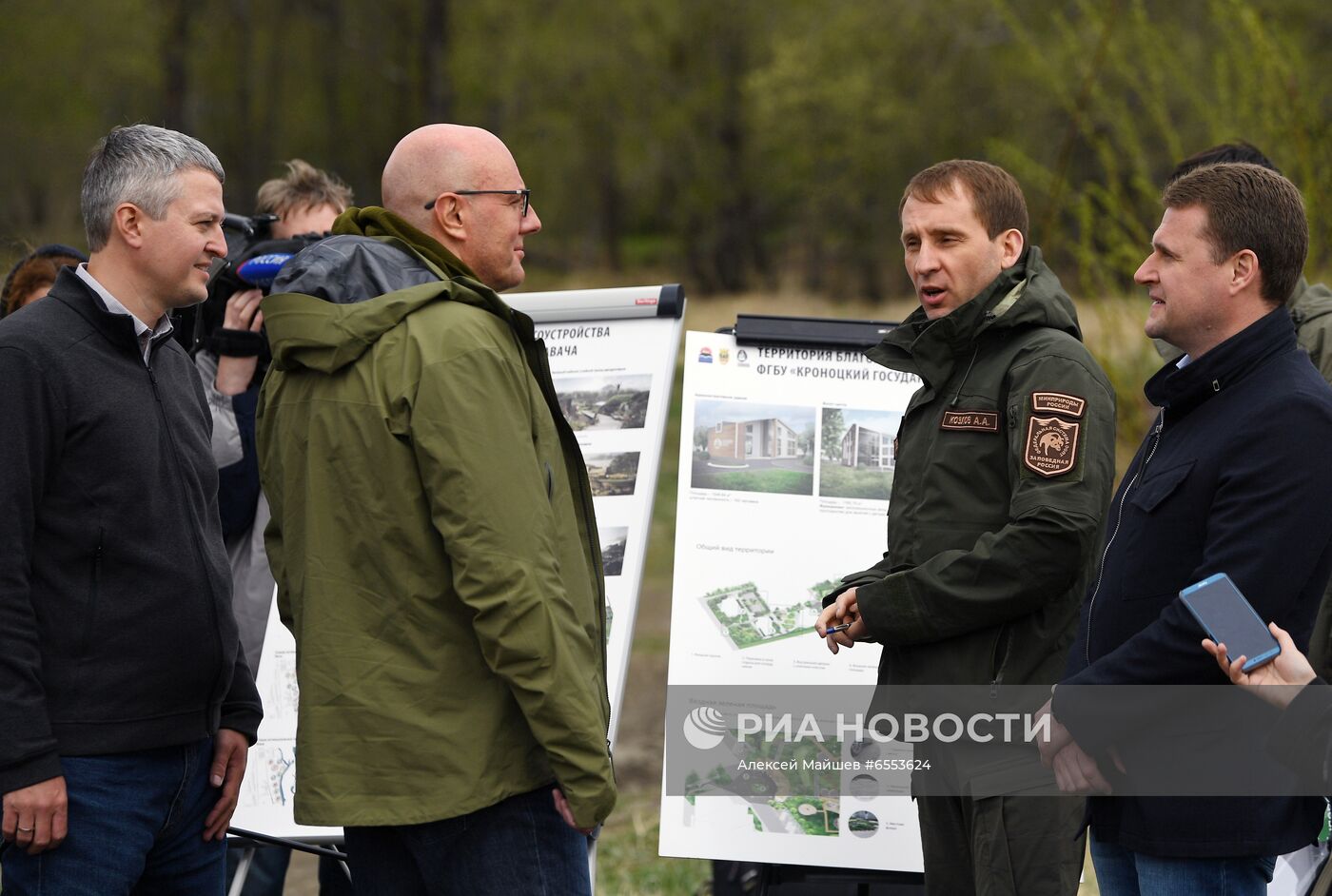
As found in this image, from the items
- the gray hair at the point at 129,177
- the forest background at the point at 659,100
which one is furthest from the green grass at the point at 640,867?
the forest background at the point at 659,100

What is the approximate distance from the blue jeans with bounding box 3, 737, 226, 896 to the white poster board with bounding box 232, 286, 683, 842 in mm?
1068

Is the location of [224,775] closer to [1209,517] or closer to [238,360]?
[238,360]

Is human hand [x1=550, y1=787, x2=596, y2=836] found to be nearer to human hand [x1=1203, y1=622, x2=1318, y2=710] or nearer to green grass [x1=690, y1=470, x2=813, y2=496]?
human hand [x1=1203, y1=622, x2=1318, y2=710]

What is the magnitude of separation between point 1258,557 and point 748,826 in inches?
71.5

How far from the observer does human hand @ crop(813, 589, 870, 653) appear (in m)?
2.88

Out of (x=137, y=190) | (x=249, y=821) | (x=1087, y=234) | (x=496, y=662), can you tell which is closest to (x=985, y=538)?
(x=496, y=662)

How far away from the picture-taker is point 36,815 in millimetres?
2287

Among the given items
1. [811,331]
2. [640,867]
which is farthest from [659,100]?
[811,331]

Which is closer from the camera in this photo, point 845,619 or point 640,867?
point 845,619

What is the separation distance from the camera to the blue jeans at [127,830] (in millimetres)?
2365

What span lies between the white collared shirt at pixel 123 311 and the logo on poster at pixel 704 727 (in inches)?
72.4

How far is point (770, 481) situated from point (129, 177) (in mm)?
2012

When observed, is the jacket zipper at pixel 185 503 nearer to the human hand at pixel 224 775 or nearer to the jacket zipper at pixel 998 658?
the human hand at pixel 224 775

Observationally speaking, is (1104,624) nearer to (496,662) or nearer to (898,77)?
(496,662)
